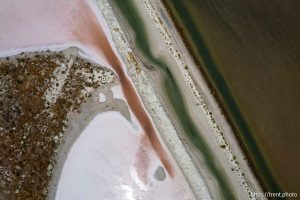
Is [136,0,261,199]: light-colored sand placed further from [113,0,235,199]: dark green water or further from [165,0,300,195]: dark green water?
[165,0,300,195]: dark green water

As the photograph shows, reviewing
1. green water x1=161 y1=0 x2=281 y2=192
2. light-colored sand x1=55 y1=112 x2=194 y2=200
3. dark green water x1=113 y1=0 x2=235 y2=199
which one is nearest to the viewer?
light-colored sand x1=55 y1=112 x2=194 y2=200

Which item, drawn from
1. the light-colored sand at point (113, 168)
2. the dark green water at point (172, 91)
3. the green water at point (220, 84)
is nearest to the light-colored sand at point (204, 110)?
the dark green water at point (172, 91)

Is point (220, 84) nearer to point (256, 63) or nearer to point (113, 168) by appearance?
point (256, 63)

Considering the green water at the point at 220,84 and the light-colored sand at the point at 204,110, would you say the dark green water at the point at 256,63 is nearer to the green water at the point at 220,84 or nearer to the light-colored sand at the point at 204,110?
the green water at the point at 220,84

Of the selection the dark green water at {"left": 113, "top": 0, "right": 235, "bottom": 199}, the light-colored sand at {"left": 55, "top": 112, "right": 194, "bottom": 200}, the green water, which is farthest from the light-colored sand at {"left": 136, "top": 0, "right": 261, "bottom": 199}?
the light-colored sand at {"left": 55, "top": 112, "right": 194, "bottom": 200}

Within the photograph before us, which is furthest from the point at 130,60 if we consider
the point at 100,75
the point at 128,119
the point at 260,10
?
the point at 260,10

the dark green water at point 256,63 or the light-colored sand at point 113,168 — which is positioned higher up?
the dark green water at point 256,63
